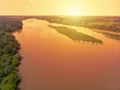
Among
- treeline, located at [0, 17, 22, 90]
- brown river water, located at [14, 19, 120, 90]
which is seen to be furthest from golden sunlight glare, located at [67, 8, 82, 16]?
treeline, located at [0, 17, 22, 90]

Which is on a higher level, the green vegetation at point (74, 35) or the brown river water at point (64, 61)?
the green vegetation at point (74, 35)

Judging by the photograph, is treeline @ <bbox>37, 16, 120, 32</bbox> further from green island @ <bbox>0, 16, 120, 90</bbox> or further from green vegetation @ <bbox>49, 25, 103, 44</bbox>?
green vegetation @ <bbox>49, 25, 103, 44</bbox>

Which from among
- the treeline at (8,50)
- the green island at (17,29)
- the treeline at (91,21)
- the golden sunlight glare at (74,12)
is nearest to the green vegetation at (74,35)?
the green island at (17,29)

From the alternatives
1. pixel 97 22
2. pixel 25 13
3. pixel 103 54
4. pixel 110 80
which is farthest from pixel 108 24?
pixel 25 13

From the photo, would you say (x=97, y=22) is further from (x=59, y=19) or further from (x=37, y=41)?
(x=37, y=41)

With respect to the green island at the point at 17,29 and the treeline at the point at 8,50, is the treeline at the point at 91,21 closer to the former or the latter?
the green island at the point at 17,29

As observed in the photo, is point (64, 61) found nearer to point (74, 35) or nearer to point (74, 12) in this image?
point (74, 35)
